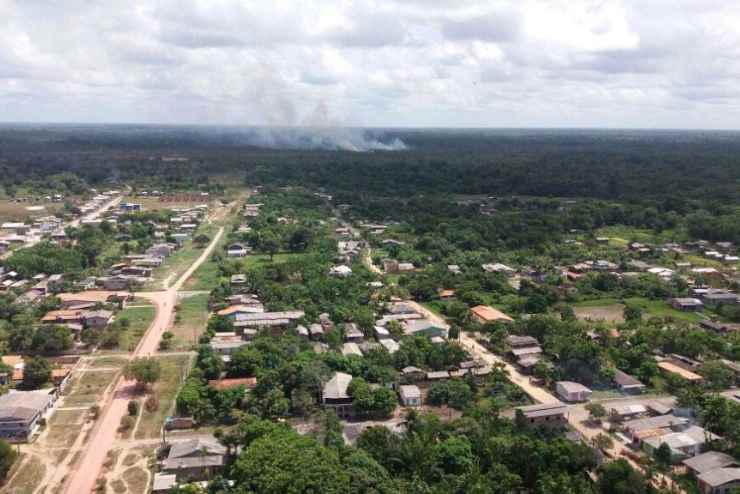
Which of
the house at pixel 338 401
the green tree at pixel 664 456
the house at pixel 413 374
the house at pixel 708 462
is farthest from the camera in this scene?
the house at pixel 413 374

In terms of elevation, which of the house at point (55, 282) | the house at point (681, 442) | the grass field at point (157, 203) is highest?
the house at point (681, 442)

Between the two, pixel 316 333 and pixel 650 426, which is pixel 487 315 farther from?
pixel 650 426

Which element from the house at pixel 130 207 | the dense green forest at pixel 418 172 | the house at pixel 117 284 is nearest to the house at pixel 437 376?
the house at pixel 117 284

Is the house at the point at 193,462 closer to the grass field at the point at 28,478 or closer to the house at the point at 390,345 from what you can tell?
the grass field at the point at 28,478

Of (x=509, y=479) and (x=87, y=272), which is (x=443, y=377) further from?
(x=87, y=272)

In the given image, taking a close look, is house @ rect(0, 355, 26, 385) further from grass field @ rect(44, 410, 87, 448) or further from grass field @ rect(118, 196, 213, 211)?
grass field @ rect(118, 196, 213, 211)
